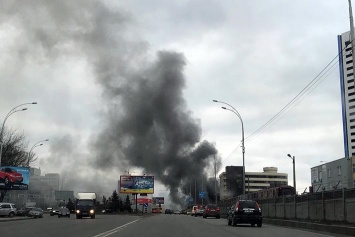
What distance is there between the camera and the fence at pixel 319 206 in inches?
899

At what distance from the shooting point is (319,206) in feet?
89.4

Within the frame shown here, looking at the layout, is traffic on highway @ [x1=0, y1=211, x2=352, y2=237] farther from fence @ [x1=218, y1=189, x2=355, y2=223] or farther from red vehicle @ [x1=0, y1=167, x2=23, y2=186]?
red vehicle @ [x1=0, y1=167, x2=23, y2=186]

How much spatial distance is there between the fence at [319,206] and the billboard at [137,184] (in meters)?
57.3

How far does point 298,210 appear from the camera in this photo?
31562 millimetres

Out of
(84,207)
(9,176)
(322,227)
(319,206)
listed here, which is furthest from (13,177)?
(322,227)

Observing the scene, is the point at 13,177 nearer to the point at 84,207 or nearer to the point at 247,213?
the point at 84,207

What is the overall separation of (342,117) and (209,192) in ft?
140

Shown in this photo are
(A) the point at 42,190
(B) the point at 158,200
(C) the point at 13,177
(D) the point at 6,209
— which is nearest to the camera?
(D) the point at 6,209

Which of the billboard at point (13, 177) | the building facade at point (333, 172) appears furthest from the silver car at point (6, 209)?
the building facade at point (333, 172)

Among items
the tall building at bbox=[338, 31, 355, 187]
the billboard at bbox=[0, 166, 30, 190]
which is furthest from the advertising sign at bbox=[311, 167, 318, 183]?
the billboard at bbox=[0, 166, 30, 190]

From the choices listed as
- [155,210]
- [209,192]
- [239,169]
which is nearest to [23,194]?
[155,210]

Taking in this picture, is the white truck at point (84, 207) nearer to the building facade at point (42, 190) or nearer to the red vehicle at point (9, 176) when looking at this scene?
the red vehicle at point (9, 176)

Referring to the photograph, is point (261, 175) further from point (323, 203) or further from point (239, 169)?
point (323, 203)

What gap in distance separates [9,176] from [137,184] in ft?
121
